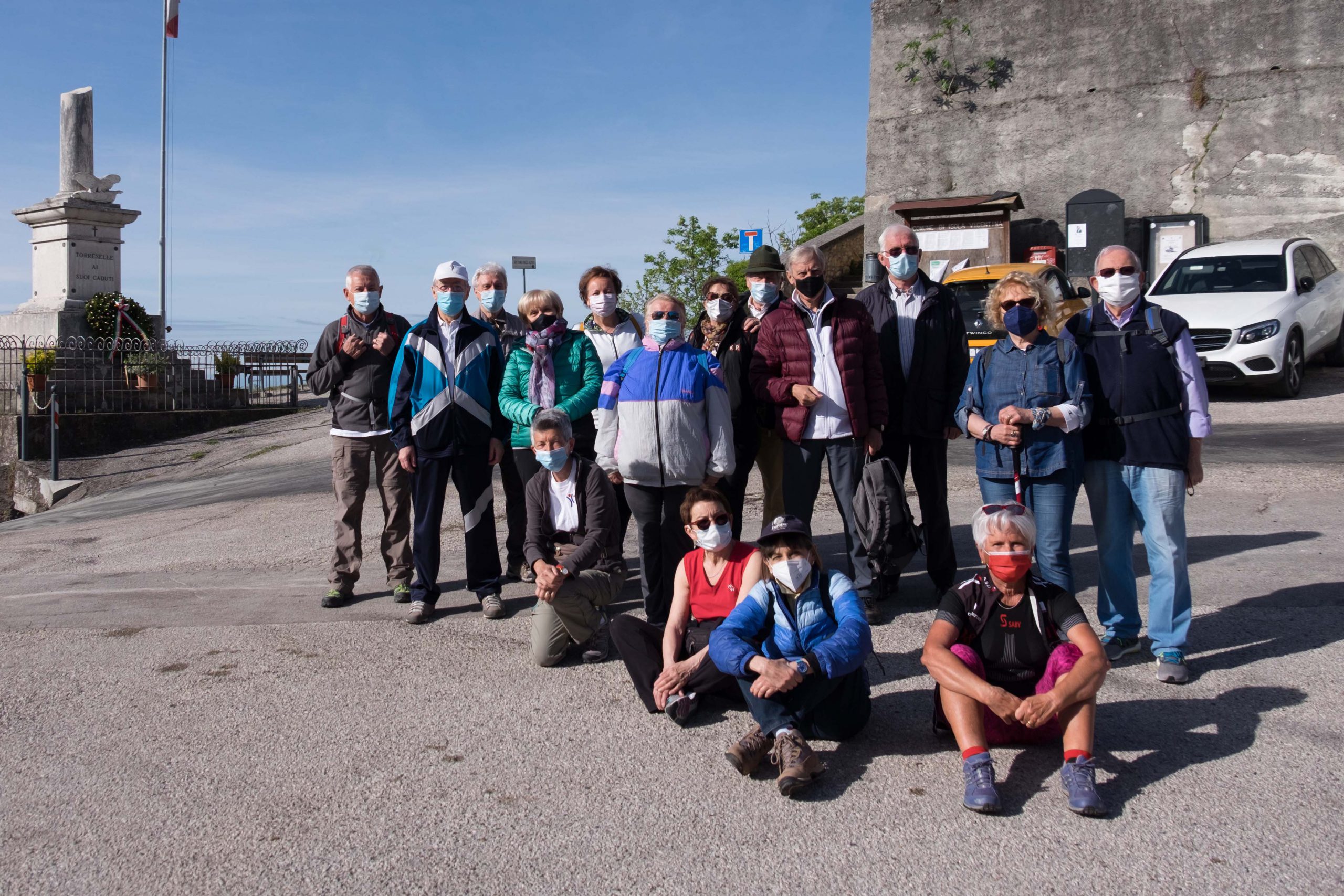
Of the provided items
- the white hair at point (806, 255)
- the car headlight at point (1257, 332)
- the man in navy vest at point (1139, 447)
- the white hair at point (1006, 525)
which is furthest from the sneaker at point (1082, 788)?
the car headlight at point (1257, 332)

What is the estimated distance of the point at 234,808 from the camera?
362 cm

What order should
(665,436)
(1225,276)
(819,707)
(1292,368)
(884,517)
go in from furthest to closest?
(1225,276)
(1292,368)
(884,517)
(665,436)
(819,707)

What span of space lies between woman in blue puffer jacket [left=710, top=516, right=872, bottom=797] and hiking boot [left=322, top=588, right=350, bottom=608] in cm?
313

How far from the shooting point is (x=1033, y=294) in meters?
4.82

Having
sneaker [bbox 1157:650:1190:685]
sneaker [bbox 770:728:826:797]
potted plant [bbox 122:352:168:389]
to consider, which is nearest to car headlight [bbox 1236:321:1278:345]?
sneaker [bbox 1157:650:1190:685]

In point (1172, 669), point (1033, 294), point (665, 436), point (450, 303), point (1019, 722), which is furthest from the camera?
point (450, 303)

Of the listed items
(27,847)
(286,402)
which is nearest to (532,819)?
(27,847)

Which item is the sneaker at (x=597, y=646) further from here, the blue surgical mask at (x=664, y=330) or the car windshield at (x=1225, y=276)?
the car windshield at (x=1225, y=276)

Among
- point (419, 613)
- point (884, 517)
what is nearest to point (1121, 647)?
point (884, 517)

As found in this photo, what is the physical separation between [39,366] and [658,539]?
606 inches

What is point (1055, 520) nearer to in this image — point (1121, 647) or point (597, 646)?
point (1121, 647)

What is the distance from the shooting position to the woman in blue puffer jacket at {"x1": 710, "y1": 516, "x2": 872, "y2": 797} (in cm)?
380

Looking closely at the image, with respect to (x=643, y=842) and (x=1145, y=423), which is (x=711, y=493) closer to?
(x=643, y=842)

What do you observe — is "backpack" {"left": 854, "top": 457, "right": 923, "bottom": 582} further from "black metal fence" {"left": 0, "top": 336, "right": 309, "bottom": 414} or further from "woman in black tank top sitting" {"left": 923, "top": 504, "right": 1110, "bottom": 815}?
A: "black metal fence" {"left": 0, "top": 336, "right": 309, "bottom": 414}
